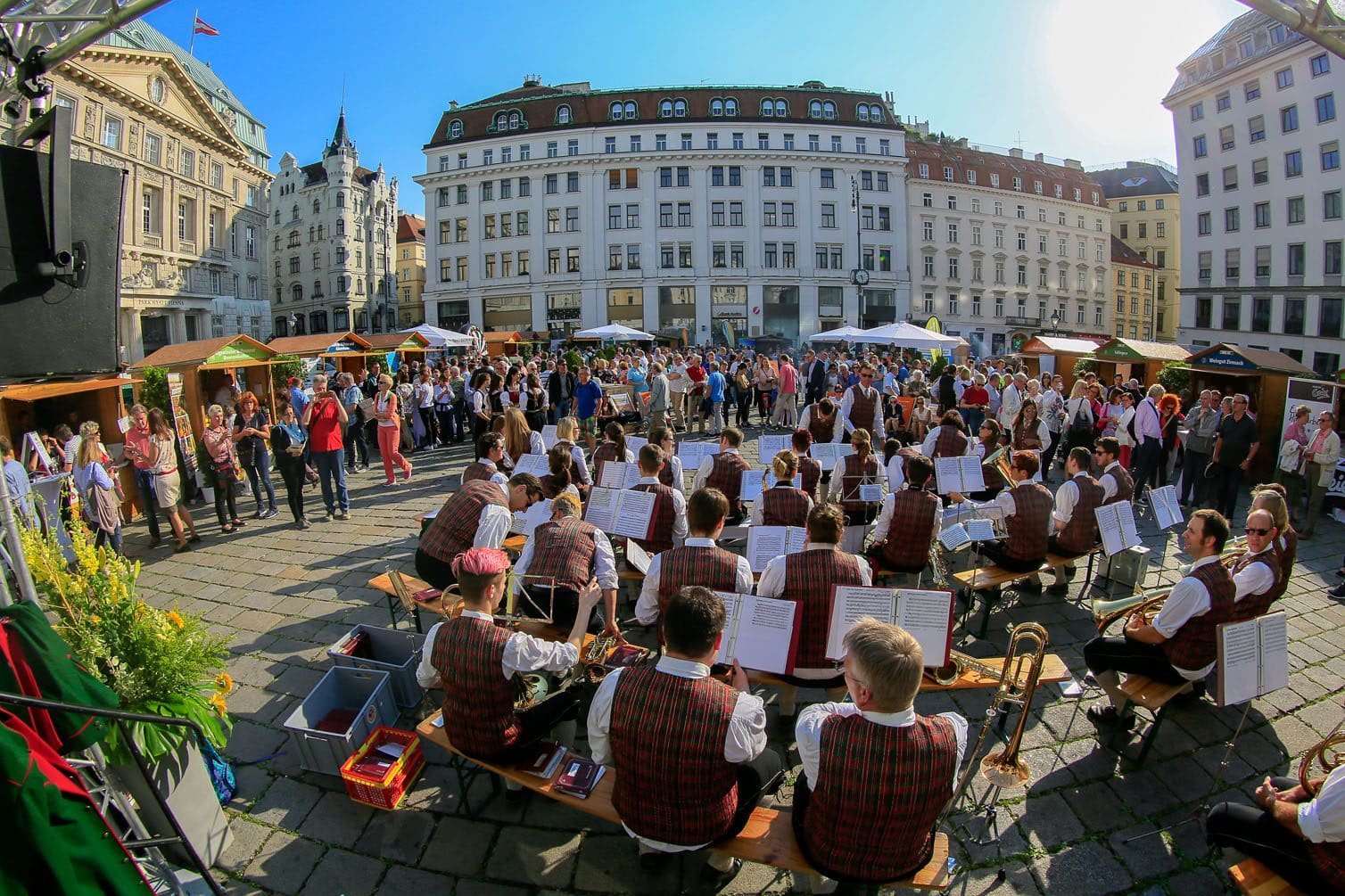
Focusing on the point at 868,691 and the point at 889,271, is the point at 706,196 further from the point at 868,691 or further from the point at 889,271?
the point at 868,691

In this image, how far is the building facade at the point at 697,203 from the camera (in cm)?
4794

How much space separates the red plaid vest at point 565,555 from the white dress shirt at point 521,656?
44.0 inches

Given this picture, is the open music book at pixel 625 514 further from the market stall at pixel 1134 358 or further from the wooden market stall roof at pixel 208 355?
the market stall at pixel 1134 358

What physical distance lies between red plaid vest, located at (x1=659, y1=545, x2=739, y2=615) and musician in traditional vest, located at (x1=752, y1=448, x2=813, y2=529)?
162 cm

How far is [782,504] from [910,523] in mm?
1162

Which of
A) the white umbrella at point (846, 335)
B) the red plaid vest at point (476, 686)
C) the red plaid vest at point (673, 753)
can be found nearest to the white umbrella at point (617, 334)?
the white umbrella at point (846, 335)

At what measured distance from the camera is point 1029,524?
5984 mm

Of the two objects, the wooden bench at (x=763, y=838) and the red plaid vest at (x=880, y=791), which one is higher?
the red plaid vest at (x=880, y=791)

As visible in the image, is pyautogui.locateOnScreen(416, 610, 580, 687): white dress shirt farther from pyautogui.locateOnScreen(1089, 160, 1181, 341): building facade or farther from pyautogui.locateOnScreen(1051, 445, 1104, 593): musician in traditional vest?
pyautogui.locateOnScreen(1089, 160, 1181, 341): building facade

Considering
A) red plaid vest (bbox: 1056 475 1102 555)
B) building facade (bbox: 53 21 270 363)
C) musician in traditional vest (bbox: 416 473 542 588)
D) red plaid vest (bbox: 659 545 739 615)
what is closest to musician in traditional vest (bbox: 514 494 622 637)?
red plaid vest (bbox: 659 545 739 615)

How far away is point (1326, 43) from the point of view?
189 inches

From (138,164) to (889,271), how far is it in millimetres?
50270

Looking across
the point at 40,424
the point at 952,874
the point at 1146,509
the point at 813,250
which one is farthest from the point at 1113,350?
the point at 813,250

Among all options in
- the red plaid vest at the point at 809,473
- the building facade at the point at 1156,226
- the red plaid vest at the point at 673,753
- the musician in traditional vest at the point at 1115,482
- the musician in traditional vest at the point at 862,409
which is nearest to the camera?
the red plaid vest at the point at 673,753
